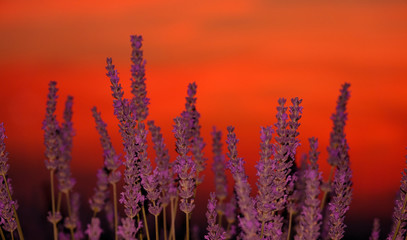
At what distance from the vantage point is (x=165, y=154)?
2576 mm

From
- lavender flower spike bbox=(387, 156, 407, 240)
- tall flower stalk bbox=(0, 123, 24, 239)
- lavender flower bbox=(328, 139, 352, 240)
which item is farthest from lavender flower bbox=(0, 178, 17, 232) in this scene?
lavender flower spike bbox=(387, 156, 407, 240)

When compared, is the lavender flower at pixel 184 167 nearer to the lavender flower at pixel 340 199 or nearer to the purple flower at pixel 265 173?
the purple flower at pixel 265 173

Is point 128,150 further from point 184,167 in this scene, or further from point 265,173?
point 265,173

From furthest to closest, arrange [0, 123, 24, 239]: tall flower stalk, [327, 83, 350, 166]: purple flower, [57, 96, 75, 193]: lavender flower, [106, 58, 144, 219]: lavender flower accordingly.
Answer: [0, 123, 24, 239]: tall flower stalk
[106, 58, 144, 219]: lavender flower
[57, 96, 75, 193]: lavender flower
[327, 83, 350, 166]: purple flower

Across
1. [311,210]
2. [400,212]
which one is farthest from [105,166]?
[400,212]

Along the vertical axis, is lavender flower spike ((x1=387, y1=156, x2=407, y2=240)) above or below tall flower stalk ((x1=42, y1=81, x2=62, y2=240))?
below

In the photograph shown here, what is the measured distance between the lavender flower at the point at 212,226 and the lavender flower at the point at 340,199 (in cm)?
47

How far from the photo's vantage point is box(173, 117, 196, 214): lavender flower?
257cm

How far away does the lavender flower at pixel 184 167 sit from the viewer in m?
2.57

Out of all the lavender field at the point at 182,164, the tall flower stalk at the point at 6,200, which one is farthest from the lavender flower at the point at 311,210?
the tall flower stalk at the point at 6,200

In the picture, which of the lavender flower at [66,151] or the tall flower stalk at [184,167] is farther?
the tall flower stalk at [184,167]

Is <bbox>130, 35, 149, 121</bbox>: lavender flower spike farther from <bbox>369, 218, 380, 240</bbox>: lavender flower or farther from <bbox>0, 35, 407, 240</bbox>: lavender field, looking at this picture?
<bbox>369, 218, 380, 240</bbox>: lavender flower

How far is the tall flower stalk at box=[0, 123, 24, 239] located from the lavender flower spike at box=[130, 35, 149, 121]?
59 cm

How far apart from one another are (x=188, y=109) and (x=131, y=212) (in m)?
0.48
